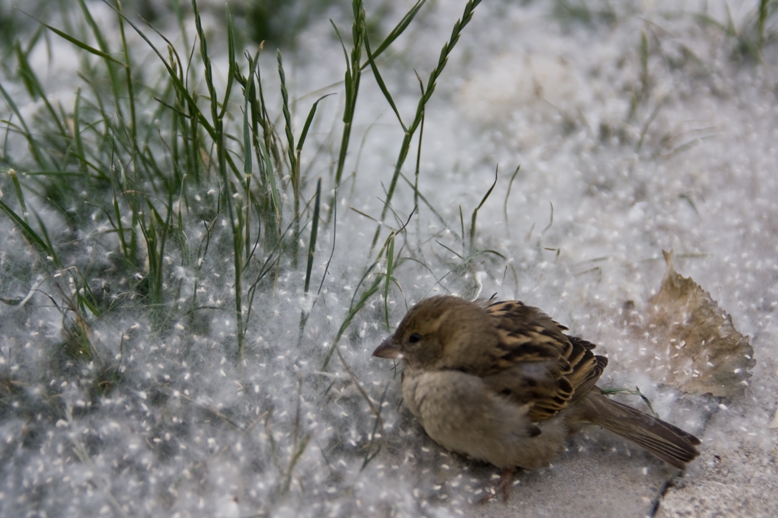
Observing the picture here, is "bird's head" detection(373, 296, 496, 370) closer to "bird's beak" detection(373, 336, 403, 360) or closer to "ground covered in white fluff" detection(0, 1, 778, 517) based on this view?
"bird's beak" detection(373, 336, 403, 360)

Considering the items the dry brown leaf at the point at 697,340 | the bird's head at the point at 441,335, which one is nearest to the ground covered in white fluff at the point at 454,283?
the dry brown leaf at the point at 697,340

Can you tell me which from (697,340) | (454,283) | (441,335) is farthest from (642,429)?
(454,283)

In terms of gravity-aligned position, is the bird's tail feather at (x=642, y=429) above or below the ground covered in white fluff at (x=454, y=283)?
below

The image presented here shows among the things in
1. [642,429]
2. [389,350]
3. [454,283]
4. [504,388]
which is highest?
[454,283]

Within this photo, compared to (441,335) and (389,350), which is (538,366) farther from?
(389,350)

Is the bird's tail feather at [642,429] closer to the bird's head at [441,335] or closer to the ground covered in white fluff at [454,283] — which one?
the ground covered in white fluff at [454,283]

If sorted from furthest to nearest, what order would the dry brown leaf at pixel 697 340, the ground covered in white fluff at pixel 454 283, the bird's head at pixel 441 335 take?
the dry brown leaf at pixel 697 340 < the bird's head at pixel 441 335 < the ground covered in white fluff at pixel 454 283
